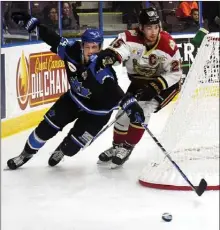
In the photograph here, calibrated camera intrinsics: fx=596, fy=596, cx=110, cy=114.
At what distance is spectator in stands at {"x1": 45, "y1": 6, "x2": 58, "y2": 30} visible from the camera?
12.2 feet

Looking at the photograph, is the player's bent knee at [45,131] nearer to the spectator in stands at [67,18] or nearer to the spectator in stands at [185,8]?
the spectator in stands at [67,18]

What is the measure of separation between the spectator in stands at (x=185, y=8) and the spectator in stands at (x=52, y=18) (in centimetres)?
102

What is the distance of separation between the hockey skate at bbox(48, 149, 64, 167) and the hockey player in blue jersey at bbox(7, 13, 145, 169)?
0.19 ft

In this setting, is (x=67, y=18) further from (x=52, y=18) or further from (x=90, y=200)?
(x=90, y=200)

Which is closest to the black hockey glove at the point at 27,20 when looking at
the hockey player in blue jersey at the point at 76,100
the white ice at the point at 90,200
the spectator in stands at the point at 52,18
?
the hockey player in blue jersey at the point at 76,100

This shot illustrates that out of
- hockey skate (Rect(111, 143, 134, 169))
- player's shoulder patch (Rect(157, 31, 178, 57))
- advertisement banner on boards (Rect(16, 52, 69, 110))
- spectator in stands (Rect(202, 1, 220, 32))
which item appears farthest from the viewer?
spectator in stands (Rect(202, 1, 220, 32))

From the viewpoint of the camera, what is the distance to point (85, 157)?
9.24ft

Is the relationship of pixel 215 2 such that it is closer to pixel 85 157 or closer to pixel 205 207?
pixel 85 157

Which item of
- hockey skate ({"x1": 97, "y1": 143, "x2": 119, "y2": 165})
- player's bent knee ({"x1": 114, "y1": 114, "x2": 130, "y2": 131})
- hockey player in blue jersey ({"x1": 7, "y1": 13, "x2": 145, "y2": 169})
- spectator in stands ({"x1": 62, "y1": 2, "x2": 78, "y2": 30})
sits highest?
spectator in stands ({"x1": 62, "y1": 2, "x2": 78, "y2": 30})

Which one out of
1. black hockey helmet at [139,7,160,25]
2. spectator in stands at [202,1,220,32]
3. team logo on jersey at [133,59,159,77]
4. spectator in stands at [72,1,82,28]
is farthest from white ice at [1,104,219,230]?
spectator in stands at [202,1,220,32]

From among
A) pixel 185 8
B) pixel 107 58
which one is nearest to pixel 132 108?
pixel 107 58

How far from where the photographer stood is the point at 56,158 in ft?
8.42

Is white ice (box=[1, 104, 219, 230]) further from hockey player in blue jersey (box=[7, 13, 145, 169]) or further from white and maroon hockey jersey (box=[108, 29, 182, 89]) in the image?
white and maroon hockey jersey (box=[108, 29, 182, 89])

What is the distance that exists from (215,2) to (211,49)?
1.95 m
